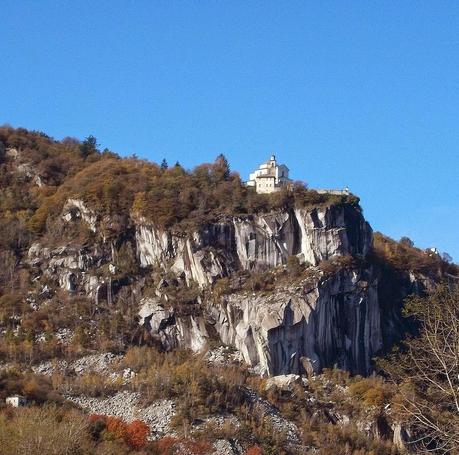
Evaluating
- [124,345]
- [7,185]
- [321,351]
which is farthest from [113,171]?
[321,351]

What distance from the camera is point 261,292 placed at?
78.2 metres

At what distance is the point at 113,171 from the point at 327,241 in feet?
83.5

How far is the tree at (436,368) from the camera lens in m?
20.5

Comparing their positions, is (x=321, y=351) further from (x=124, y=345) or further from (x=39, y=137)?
(x=39, y=137)

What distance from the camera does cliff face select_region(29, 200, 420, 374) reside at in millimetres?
74688

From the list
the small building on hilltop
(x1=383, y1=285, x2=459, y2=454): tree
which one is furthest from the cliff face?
(x1=383, y1=285, x2=459, y2=454): tree

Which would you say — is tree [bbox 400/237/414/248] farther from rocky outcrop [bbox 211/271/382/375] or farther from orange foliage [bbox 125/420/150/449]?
orange foliage [bbox 125/420/150/449]

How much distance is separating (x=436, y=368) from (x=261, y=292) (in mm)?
56993

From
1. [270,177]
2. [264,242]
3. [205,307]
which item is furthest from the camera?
[270,177]

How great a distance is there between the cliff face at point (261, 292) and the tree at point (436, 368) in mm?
50829

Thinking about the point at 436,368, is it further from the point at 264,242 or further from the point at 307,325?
the point at 264,242

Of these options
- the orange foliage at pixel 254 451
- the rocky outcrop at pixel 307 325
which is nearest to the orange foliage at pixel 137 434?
the orange foliage at pixel 254 451

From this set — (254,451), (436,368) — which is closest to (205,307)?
(254,451)

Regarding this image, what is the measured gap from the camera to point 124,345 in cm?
7594
